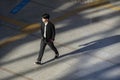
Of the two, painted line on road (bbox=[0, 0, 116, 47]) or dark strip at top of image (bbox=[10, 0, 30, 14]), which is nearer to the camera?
painted line on road (bbox=[0, 0, 116, 47])

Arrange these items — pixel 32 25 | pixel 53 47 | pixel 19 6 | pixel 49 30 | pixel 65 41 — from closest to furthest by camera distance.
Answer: pixel 49 30
pixel 53 47
pixel 65 41
pixel 32 25
pixel 19 6

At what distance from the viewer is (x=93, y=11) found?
14664 mm

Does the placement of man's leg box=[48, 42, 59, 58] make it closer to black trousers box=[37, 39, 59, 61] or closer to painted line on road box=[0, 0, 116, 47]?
black trousers box=[37, 39, 59, 61]

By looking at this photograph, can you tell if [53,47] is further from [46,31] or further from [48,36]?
[46,31]

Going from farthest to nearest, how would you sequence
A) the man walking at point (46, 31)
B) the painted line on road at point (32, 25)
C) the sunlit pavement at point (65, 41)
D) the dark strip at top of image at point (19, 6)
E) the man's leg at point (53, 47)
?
the dark strip at top of image at point (19, 6)
the painted line on road at point (32, 25)
the man's leg at point (53, 47)
the sunlit pavement at point (65, 41)
the man walking at point (46, 31)

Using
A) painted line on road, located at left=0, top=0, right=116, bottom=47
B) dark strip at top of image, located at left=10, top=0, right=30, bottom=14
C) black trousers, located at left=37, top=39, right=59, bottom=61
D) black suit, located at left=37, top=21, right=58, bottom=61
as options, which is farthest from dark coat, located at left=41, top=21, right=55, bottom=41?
dark strip at top of image, located at left=10, top=0, right=30, bottom=14

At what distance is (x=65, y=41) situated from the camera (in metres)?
12.7

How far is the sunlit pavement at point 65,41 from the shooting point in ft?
36.4

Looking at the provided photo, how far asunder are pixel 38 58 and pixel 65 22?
3061 millimetres

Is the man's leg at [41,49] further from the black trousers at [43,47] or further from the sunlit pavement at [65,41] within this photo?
the sunlit pavement at [65,41]

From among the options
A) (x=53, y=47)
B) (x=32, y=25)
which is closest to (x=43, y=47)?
(x=53, y=47)

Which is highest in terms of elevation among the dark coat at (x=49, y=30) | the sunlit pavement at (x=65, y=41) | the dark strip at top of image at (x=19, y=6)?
the dark coat at (x=49, y=30)

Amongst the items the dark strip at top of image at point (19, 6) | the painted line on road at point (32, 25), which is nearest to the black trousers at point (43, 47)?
the painted line on road at point (32, 25)

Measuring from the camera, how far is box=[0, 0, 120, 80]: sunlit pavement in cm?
1111
